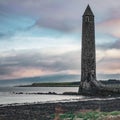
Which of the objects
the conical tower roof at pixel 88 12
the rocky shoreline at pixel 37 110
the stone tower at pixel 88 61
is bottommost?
the rocky shoreline at pixel 37 110

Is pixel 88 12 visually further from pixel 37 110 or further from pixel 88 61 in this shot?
pixel 37 110

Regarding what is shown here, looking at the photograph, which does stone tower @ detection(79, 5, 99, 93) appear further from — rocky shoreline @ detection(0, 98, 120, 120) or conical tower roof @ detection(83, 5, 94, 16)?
rocky shoreline @ detection(0, 98, 120, 120)

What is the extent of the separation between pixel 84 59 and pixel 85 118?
190ft

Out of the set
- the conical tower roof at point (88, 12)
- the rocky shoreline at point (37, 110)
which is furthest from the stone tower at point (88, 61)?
the rocky shoreline at point (37, 110)

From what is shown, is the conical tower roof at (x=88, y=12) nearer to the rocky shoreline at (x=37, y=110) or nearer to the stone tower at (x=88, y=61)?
the stone tower at (x=88, y=61)

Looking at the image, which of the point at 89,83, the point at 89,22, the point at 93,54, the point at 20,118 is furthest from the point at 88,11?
the point at 20,118

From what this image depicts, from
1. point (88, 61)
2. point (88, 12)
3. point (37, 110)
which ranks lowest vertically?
point (37, 110)

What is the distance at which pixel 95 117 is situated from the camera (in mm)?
20516

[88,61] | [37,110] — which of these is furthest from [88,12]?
[37,110]

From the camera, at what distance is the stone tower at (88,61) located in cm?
7806

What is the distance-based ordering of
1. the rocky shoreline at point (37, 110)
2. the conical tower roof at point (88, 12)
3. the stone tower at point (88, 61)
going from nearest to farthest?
the rocky shoreline at point (37, 110), the stone tower at point (88, 61), the conical tower roof at point (88, 12)

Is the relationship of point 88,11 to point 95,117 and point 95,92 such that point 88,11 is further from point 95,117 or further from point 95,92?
point 95,117

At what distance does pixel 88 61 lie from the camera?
256 ft

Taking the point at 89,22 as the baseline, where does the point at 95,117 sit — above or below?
below
